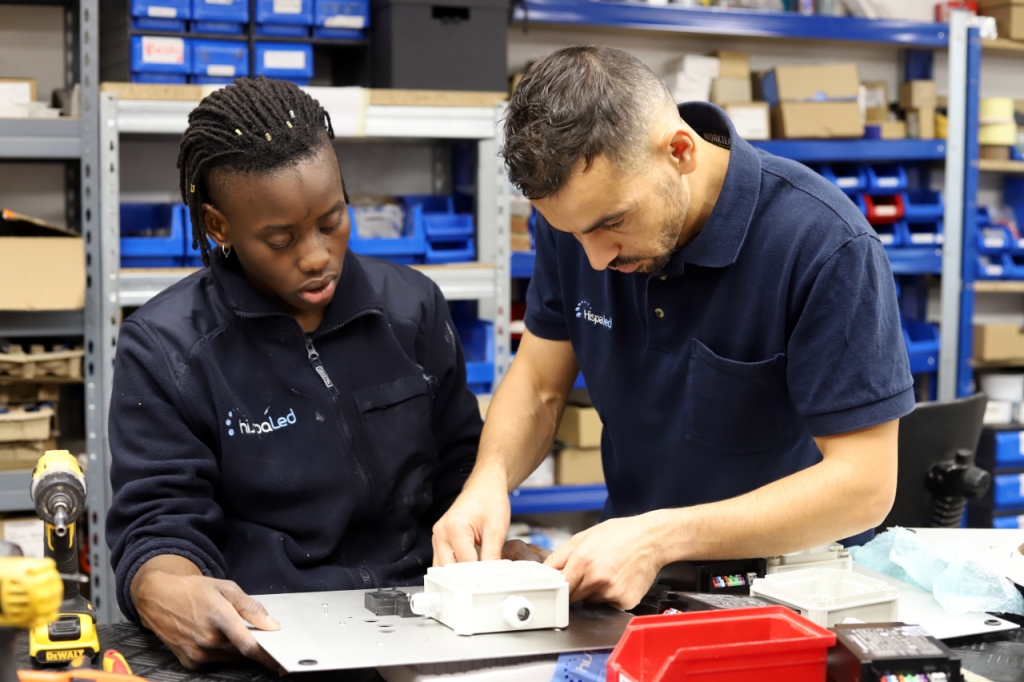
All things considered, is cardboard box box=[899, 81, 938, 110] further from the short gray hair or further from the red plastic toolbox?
the red plastic toolbox

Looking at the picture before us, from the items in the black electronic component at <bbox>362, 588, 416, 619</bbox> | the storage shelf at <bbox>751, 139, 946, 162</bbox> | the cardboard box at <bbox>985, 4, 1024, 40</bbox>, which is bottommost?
the black electronic component at <bbox>362, 588, 416, 619</bbox>

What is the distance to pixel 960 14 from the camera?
3.53 metres

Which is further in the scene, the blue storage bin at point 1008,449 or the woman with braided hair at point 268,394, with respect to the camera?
the blue storage bin at point 1008,449

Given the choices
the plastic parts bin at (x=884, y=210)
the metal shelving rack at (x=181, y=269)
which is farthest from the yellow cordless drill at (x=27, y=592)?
the plastic parts bin at (x=884, y=210)

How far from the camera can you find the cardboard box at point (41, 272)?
238cm

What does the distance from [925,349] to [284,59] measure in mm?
2390

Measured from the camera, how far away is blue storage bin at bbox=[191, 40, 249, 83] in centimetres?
260

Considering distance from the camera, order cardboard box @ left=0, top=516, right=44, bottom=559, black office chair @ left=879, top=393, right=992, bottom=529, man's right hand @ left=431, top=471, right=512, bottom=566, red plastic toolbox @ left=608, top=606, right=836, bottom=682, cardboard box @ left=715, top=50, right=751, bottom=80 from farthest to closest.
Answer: cardboard box @ left=715, top=50, right=751, bottom=80 → cardboard box @ left=0, top=516, right=44, bottom=559 → black office chair @ left=879, top=393, right=992, bottom=529 → man's right hand @ left=431, top=471, right=512, bottom=566 → red plastic toolbox @ left=608, top=606, right=836, bottom=682

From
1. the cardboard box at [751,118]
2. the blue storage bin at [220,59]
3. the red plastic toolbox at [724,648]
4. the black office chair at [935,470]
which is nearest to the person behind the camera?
the red plastic toolbox at [724,648]

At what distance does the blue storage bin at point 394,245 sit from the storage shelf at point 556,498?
80 centimetres

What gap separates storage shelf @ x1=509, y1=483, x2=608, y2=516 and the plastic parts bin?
1338 millimetres

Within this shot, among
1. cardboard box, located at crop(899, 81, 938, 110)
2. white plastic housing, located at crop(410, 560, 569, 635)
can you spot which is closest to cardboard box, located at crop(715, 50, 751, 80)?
cardboard box, located at crop(899, 81, 938, 110)

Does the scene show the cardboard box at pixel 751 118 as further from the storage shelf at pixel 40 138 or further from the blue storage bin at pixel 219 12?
the storage shelf at pixel 40 138

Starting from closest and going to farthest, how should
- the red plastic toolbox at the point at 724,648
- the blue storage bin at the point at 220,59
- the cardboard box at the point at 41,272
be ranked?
the red plastic toolbox at the point at 724,648 → the cardboard box at the point at 41,272 → the blue storage bin at the point at 220,59
